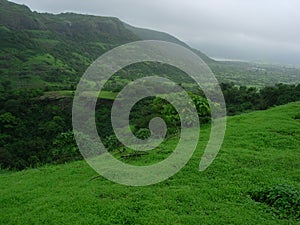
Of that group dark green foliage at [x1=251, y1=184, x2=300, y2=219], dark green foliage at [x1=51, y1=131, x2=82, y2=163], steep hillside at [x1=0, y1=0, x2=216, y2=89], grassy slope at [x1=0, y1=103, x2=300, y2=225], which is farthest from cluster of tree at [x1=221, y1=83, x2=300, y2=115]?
steep hillside at [x1=0, y1=0, x2=216, y2=89]

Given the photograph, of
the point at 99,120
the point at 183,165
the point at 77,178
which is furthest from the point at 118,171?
the point at 99,120

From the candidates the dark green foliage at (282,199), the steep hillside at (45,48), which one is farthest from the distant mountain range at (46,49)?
the dark green foliage at (282,199)

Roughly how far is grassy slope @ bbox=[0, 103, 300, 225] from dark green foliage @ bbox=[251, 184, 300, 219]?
0.34 meters

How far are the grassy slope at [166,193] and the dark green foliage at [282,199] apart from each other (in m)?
0.34

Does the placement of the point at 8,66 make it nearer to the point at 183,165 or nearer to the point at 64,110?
the point at 64,110

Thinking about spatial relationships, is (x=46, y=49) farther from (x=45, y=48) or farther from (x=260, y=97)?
(x=260, y=97)

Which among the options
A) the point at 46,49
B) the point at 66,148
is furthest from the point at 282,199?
the point at 46,49

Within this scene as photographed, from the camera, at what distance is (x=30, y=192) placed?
10281mm

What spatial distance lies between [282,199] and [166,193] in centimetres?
323

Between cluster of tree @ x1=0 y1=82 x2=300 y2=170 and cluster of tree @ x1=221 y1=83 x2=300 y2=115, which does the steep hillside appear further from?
cluster of tree @ x1=221 y1=83 x2=300 y2=115

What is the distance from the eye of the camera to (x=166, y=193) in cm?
916

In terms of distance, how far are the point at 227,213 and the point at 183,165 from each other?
3842mm

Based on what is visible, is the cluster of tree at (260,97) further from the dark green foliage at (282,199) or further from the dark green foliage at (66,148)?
the dark green foliage at (282,199)

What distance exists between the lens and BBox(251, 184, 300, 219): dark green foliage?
313 inches
